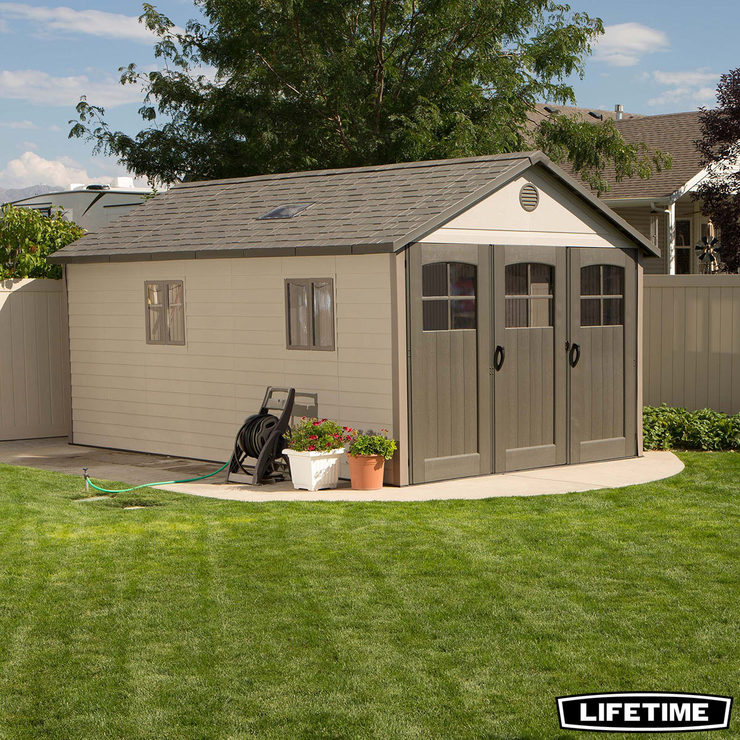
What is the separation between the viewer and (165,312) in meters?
12.3

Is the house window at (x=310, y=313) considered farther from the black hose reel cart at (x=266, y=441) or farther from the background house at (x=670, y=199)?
the background house at (x=670, y=199)

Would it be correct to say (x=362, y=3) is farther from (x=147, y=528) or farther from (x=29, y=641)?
(x=29, y=641)

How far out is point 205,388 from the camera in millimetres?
11945

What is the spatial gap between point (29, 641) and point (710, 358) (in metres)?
10.0

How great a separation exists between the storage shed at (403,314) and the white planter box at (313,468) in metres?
0.54

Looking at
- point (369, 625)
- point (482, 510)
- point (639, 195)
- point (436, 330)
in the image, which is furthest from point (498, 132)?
point (369, 625)

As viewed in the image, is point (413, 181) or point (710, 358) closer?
point (413, 181)

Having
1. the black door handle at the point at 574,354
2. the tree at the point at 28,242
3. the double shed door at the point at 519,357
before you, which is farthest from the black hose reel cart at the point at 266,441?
the tree at the point at 28,242

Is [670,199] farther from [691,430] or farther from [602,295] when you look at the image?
[602,295]

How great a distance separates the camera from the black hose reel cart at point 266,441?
33.9 feet

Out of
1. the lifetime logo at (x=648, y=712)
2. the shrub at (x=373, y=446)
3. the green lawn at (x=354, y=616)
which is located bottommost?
the green lawn at (x=354, y=616)

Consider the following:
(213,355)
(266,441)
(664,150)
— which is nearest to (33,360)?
(213,355)

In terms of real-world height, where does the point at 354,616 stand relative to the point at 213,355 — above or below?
below

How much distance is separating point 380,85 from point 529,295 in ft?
34.2
